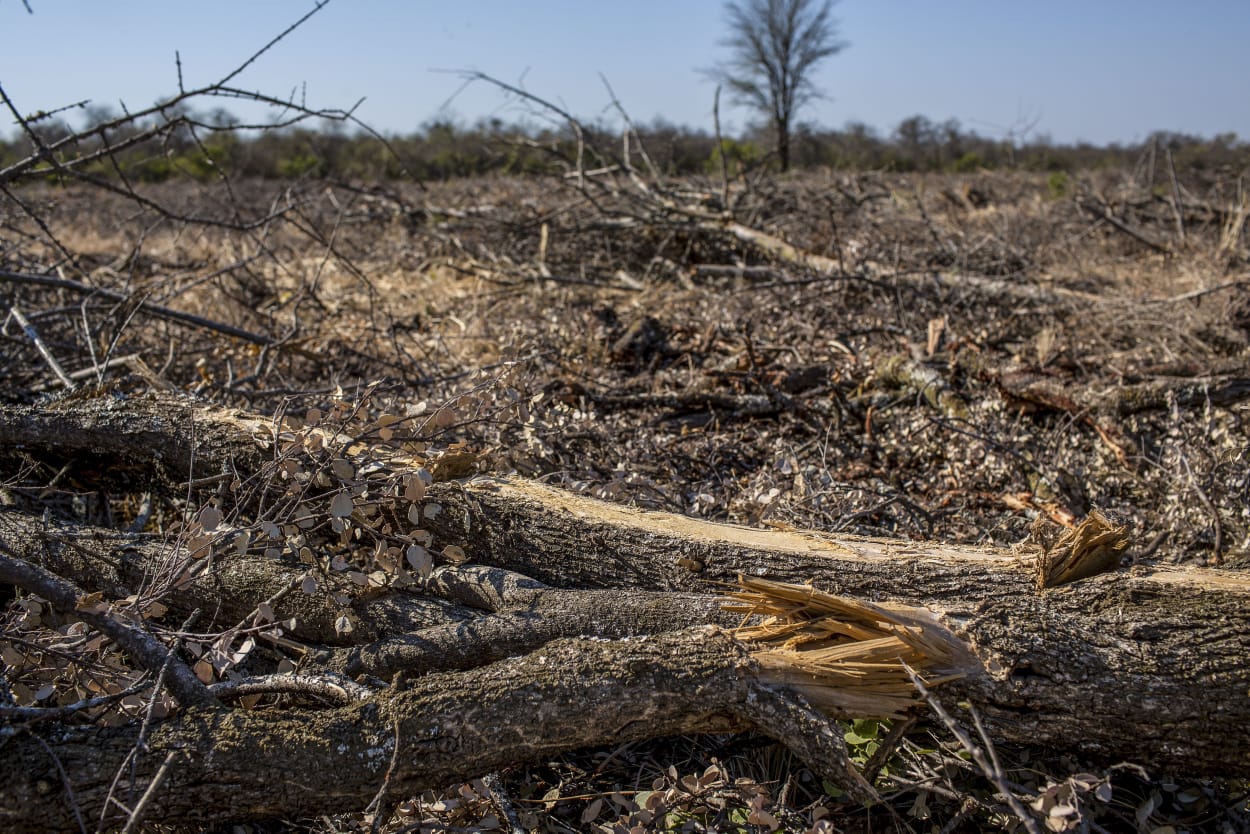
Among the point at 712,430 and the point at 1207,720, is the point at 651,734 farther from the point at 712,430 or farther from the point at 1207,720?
the point at 712,430

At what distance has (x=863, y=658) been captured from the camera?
1.69 metres

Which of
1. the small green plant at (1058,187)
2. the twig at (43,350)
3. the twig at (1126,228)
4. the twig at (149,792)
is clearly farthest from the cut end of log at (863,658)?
the small green plant at (1058,187)

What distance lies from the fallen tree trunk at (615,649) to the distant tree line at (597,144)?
5.76 metres

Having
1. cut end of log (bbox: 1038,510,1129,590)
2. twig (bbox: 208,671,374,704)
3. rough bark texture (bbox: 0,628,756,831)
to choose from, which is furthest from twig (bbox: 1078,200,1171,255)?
twig (bbox: 208,671,374,704)

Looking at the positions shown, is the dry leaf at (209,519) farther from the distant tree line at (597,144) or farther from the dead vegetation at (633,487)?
the distant tree line at (597,144)

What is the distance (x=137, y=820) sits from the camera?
1392 mm

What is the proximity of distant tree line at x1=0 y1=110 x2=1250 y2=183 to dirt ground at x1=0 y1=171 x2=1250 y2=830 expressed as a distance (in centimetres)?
122

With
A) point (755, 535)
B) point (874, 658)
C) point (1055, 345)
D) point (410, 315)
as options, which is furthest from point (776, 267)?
point (874, 658)

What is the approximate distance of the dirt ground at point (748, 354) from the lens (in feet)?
9.13

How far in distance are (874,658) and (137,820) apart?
1347 mm

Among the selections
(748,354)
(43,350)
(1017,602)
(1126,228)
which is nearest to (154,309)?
(43,350)

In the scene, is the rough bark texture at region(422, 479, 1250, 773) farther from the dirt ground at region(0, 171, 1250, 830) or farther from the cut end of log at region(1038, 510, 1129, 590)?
the dirt ground at region(0, 171, 1250, 830)

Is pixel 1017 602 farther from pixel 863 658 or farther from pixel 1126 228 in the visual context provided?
pixel 1126 228

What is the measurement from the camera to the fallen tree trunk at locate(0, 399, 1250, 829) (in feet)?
4.99
